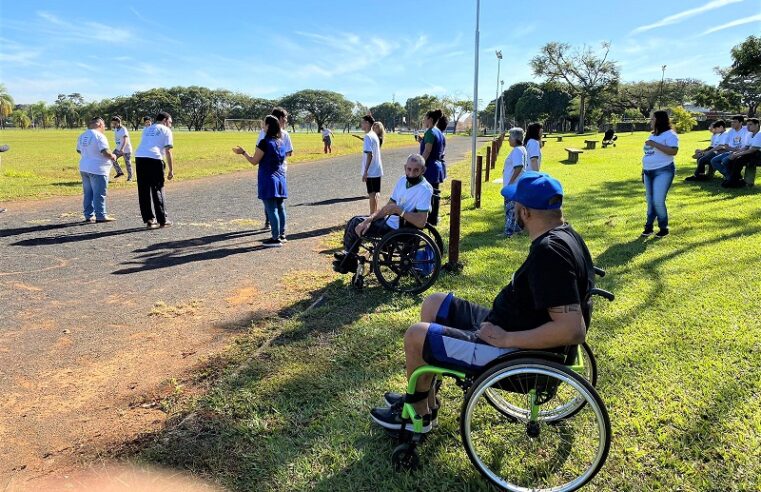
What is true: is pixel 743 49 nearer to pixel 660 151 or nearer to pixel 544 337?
pixel 660 151

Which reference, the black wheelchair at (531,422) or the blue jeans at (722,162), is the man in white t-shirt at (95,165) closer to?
the black wheelchair at (531,422)

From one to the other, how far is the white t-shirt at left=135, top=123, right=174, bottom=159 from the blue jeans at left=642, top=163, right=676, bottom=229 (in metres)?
7.18

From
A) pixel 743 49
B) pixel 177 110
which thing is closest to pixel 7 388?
pixel 743 49

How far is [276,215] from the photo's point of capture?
7047 mm

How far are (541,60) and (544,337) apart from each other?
7315 cm

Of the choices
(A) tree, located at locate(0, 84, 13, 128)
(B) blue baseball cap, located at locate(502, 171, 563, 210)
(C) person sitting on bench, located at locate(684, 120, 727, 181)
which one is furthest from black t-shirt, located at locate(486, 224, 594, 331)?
(A) tree, located at locate(0, 84, 13, 128)

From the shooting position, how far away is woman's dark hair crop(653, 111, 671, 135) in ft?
20.9

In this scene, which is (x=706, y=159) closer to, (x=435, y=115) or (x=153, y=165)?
(x=435, y=115)

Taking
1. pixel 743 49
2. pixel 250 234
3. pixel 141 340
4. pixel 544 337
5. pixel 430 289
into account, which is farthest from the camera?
pixel 743 49

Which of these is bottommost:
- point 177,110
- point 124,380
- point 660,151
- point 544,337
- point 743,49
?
point 124,380

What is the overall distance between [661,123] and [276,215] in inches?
210

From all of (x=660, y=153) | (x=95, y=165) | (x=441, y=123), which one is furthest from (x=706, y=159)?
(x=95, y=165)

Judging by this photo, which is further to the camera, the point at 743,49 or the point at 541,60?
the point at 541,60

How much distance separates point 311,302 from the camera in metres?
4.85
